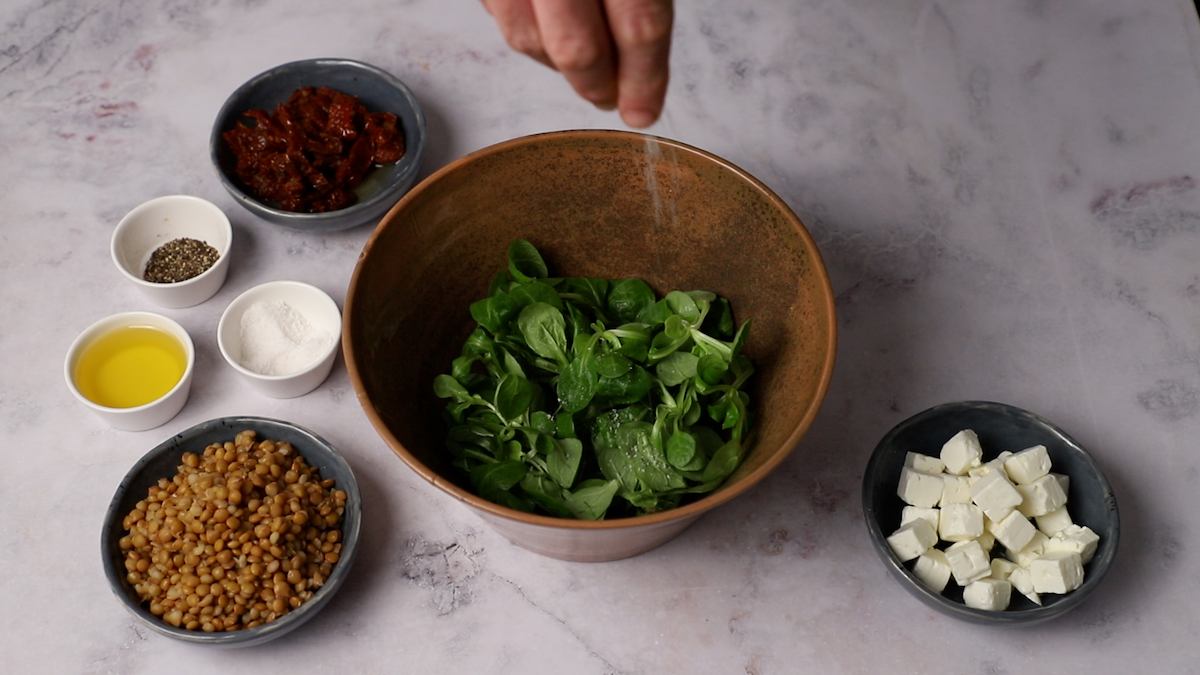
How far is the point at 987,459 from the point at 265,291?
1.15 meters

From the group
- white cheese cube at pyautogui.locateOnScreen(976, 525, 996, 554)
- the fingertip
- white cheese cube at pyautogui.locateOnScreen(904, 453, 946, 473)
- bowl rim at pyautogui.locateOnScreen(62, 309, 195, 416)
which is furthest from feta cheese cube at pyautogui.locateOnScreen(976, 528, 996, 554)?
bowl rim at pyautogui.locateOnScreen(62, 309, 195, 416)

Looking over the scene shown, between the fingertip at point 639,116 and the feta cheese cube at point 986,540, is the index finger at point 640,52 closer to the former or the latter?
the fingertip at point 639,116

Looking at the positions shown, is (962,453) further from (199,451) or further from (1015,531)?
(199,451)

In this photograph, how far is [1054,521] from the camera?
5.07 feet

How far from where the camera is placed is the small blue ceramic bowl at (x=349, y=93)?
5.98 feet

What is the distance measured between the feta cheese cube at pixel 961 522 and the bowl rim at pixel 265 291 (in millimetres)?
940

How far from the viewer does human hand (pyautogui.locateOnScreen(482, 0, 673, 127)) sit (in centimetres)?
95

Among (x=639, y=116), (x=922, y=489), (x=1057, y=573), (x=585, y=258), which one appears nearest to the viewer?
(x=639, y=116)

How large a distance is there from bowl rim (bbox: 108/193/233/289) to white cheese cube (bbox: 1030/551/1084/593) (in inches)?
51.7

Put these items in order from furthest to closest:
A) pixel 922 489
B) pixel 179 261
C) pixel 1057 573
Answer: pixel 179 261 → pixel 922 489 → pixel 1057 573

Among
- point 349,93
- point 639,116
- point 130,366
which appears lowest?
point 130,366

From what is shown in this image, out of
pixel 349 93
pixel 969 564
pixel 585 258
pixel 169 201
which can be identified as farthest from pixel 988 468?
pixel 169 201

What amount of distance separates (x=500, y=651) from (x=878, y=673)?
0.52m

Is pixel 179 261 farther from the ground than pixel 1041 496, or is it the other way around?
pixel 1041 496
